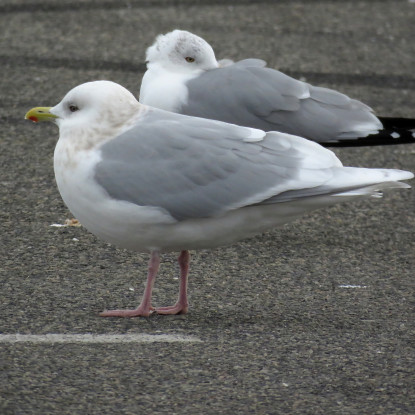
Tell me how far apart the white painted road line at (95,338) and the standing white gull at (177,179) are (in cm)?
21

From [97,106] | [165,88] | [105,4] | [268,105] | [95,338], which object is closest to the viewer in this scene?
[95,338]

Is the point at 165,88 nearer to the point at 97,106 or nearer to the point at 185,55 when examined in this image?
the point at 185,55

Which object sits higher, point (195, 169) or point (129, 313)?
point (195, 169)

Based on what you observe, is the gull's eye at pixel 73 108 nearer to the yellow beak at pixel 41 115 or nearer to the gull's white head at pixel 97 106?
the gull's white head at pixel 97 106

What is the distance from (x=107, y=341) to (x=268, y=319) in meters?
0.76

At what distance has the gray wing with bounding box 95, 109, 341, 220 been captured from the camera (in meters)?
4.09

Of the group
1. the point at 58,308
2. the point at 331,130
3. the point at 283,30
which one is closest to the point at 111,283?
the point at 58,308

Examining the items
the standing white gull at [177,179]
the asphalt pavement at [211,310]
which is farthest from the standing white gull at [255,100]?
the standing white gull at [177,179]

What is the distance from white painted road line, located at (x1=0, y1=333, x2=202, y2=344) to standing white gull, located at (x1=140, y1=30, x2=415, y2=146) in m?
1.81

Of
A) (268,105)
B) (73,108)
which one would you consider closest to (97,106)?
(73,108)

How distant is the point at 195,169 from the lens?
4145mm

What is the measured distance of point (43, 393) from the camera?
139 inches

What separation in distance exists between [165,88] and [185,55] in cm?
30

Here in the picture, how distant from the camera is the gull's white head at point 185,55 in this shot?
5801 mm
